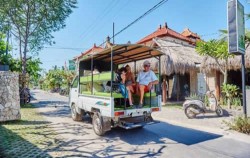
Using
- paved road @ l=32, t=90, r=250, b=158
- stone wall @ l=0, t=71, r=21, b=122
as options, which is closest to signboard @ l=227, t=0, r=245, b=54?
paved road @ l=32, t=90, r=250, b=158

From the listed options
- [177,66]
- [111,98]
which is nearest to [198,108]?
[111,98]

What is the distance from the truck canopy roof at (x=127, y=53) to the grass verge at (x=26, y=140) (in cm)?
339

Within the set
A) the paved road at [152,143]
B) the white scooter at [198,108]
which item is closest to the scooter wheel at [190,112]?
the white scooter at [198,108]

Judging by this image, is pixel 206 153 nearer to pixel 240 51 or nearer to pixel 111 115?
pixel 111 115

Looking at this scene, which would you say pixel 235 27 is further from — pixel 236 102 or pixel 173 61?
pixel 173 61

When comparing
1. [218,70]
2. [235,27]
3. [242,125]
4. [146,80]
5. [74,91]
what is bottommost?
[242,125]

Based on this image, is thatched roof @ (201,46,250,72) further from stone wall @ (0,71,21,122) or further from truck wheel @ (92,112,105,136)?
stone wall @ (0,71,21,122)

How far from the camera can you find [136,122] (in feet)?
24.3

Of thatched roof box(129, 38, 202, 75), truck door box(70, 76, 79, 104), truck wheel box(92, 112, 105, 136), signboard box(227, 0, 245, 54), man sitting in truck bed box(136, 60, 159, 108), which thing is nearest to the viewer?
truck wheel box(92, 112, 105, 136)

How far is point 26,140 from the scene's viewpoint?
282 inches

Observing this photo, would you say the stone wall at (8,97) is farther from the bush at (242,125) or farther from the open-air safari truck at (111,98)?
the bush at (242,125)

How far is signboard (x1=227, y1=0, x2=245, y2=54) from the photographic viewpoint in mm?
7816

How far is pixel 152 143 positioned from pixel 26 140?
13.4 ft

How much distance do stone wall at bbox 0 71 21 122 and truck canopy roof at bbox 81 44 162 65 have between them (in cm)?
412
